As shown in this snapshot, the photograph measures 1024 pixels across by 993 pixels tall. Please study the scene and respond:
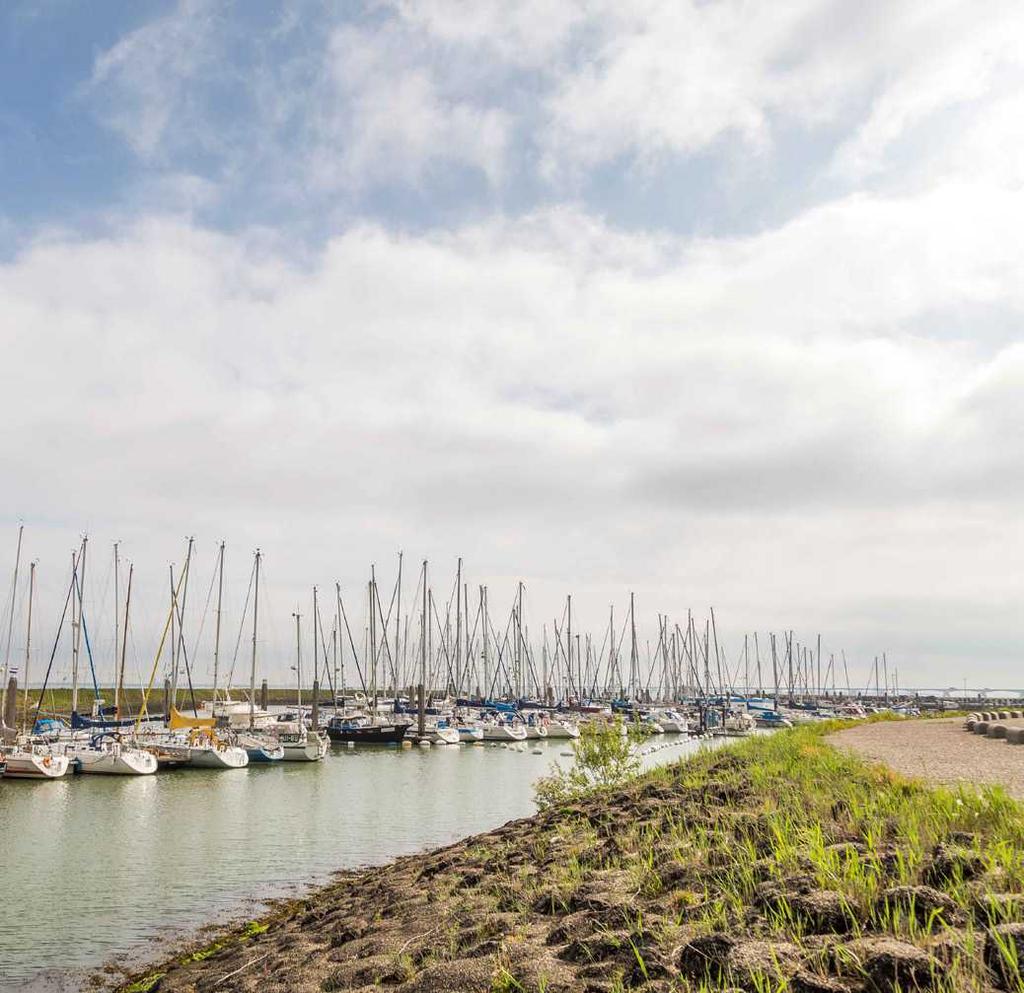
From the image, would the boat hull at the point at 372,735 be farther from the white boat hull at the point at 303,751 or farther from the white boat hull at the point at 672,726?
the white boat hull at the point at 672,726

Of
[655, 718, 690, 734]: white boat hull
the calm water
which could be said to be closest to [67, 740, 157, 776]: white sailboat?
the calm water

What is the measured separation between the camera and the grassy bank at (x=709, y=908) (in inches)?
269

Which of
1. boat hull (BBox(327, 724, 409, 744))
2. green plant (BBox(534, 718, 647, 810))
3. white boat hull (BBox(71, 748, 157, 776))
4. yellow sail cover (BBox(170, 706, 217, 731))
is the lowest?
boat hull (BBox(327, 724, 409, 744))

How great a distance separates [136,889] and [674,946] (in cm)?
2009

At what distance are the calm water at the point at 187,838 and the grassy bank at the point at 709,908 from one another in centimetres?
376

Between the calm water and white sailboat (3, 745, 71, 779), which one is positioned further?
white sailboat (3, 745, 71, 779)

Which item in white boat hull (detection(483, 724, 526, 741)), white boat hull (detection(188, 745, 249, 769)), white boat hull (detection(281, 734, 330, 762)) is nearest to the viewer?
white boat hull (detection(188, 745, 249, 769))

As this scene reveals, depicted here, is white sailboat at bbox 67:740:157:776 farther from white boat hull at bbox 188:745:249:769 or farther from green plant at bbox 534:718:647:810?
green plant at bbox 534:718:647:810

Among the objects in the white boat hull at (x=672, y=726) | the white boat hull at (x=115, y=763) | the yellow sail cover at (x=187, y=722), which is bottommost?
the white boat hull at (x=672, y=726)

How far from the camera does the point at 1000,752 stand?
1021 inches

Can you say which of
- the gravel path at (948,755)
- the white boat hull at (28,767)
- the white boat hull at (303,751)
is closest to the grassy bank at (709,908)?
the gravel path at (948,755)

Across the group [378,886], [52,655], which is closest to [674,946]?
[378,886]

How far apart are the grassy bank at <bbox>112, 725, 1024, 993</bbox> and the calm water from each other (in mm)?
3759

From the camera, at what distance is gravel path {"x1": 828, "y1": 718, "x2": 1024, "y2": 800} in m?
18.4
